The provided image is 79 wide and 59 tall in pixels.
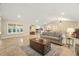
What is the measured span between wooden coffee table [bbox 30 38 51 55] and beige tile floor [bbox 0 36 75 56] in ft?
0.46

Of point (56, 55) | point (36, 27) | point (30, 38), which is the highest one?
point (36, 27)

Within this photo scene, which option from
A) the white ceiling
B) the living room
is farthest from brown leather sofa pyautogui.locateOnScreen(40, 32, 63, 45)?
the white ceiling

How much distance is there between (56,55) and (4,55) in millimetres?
1132

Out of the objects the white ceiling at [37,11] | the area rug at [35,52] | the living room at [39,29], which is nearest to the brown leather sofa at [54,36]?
the living room at [39,29]

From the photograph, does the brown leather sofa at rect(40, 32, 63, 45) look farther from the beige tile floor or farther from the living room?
the beige tile floor

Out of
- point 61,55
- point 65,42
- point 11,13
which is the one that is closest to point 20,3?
point 11,13

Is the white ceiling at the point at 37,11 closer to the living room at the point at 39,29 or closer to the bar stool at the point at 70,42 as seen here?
the living room at the point at 39,29

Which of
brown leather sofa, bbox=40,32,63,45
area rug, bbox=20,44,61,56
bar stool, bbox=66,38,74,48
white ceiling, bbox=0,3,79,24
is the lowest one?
area rug, bbox=20,44,61,56

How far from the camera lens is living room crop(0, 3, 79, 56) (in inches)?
91.4

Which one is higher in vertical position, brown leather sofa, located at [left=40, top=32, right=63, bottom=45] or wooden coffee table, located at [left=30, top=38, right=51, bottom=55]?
brown leather sofa, located at [left=40, top=32, right=63, bottom=45]

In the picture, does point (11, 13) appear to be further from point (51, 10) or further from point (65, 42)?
point (65, 42)

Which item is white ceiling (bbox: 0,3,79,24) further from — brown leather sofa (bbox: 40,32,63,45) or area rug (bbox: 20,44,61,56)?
area rug (bbox: 20,44,61,56)

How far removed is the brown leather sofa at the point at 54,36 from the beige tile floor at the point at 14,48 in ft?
0.58

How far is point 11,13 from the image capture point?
2.34 metres
